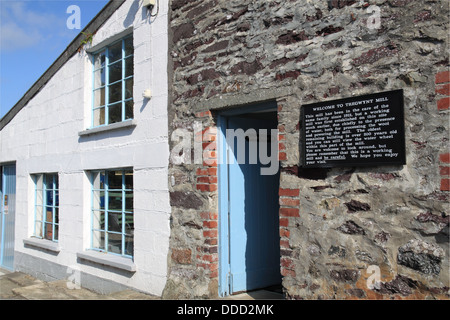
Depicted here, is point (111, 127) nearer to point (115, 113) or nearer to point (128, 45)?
point (115, 113)

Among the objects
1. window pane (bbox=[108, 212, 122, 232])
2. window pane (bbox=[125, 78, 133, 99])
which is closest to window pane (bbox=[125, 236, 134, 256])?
window pane (bbox=[108, 212, 122, 232])

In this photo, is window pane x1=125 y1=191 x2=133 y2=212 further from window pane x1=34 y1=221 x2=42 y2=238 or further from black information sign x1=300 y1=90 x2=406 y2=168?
window pane x1=34 y1=221 x2=42 y2=238

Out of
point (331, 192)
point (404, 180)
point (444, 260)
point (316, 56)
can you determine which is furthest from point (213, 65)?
point (444, 260)

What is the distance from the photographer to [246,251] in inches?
207

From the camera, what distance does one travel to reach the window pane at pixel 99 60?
7.40m

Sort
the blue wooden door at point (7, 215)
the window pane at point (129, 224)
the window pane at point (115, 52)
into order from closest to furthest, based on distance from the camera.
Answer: the window pane at point (129, 224) → the window pane at point (115, 52) → the blue wooden door at point (7, 215)

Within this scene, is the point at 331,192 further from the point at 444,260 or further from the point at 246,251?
the point at 246,251

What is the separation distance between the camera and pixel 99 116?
7332 mm

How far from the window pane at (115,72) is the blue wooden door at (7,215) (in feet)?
15.4

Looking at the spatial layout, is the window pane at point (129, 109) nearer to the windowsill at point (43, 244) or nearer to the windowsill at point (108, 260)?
the windowsill at point (108, 260)

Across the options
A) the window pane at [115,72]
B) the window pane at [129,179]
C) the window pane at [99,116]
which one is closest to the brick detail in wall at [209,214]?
the window pane at [129,179]

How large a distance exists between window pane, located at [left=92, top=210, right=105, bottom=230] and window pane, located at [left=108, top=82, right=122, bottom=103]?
1913mm

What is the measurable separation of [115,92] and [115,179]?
1453 mm

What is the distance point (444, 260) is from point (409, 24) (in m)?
1.88
